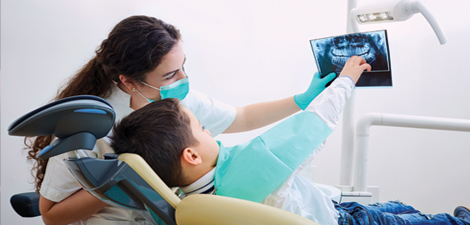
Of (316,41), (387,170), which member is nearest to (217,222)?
(316,41)

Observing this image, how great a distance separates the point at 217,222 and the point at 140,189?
0.56 ft

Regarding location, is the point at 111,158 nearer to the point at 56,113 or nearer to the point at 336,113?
the point at 56,113

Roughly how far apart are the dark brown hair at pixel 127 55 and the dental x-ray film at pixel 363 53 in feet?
1.88

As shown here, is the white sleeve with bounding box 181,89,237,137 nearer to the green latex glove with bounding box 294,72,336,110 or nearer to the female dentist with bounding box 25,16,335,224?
the female dentist with bounding box 25,16,335,224

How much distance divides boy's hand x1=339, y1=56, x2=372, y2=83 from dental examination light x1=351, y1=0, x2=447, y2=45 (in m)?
0.33

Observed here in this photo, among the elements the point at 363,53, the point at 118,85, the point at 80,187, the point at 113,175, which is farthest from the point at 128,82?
the point at 363,53

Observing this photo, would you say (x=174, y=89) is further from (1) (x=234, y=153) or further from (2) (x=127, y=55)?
(1) (x=234, y=153)

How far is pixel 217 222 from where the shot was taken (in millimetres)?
697

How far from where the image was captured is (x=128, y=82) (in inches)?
50.0

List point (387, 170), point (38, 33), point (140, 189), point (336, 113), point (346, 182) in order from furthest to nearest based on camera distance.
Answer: point (387, 170)
point (38, 33)
point (346, 182)
point (336, 113)
point (140, 189)

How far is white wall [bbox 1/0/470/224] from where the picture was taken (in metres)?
2.24

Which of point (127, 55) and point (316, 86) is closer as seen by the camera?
point (127, 55)

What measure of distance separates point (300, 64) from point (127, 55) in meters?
1.81

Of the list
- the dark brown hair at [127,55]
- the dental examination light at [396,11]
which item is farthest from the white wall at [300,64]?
the dental examination light at [396,11]
